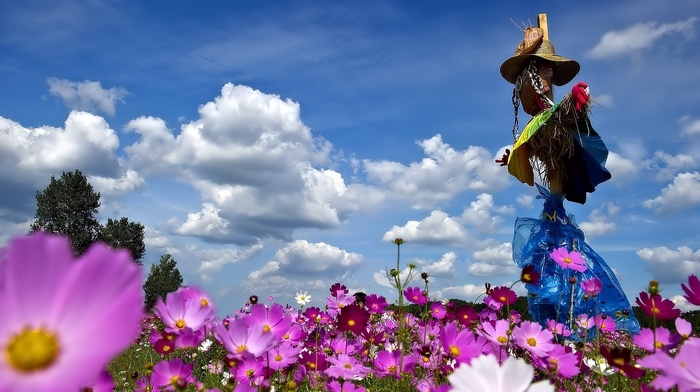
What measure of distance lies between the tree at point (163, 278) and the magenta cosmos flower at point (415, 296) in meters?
29.4

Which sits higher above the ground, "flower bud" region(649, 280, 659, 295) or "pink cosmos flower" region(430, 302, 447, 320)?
"pink cosmos flower" region(430, 302, 447, 320)

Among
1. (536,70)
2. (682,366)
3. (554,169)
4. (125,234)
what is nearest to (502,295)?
(682,366)

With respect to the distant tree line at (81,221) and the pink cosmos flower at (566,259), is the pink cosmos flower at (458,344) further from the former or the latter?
the distant tree line at (81,221)

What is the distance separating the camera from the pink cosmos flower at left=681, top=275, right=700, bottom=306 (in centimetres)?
139

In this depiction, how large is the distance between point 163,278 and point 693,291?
32410mm

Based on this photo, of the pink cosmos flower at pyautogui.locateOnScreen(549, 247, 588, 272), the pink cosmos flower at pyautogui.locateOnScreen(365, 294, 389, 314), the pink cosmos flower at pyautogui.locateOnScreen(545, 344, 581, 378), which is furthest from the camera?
the pink cosmos flower at pyautogui.locateOnScreen(365, 294, 389, 314)

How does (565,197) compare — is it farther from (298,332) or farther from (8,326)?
(8,326)

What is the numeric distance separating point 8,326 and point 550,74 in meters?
7.25

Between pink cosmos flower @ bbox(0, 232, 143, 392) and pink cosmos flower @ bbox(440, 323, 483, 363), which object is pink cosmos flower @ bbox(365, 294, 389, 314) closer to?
pink cosmos flower @ bbox(440, 323, 483, 363)

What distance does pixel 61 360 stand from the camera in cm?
54

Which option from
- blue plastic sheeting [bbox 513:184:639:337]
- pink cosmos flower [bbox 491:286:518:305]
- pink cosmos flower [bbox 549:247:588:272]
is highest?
blue plastic sheeting [bbox 513:184:639:337]

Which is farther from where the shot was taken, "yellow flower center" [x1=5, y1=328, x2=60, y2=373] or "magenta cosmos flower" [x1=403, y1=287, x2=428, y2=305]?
"magenta cosmos flower" [x1=403, y1=287, x2=428, y2=305]

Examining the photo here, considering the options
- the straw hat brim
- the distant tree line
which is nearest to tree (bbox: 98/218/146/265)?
the distant tree line

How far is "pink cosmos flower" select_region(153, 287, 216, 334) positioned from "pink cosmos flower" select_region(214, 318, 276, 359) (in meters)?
0.05
